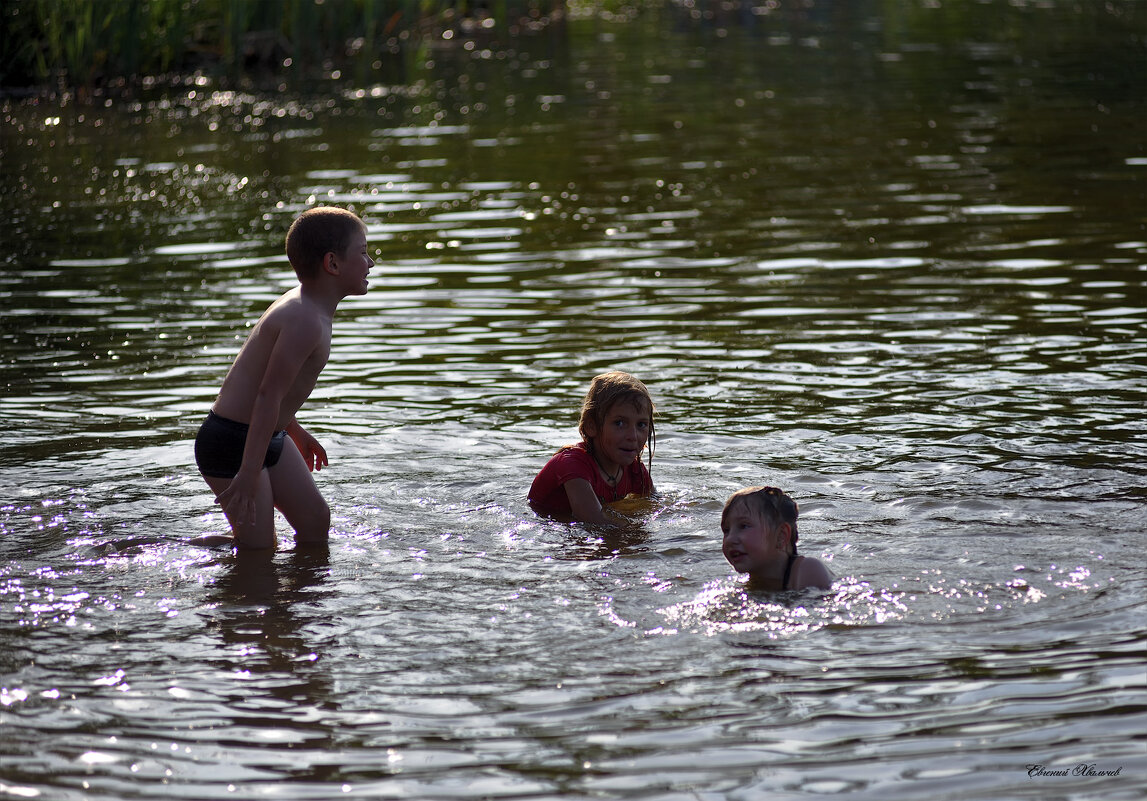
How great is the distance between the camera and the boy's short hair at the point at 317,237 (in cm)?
631

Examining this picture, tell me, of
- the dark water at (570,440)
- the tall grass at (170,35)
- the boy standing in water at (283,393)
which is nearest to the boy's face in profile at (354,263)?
the boy standing in water at (283,393)

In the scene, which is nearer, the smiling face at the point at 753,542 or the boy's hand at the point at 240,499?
the smiling face at the point at 753,542

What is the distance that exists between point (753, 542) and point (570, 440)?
2.47 meters

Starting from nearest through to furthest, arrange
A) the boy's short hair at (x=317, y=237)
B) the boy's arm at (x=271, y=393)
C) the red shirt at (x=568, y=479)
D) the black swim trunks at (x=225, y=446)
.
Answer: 1. the boy's arm at (x=271, y=393)
2. the boy's short hair at (x=317, y=237)
3. the black swim trunks at (x=225, y=446)
4. the red shirt at (x=568, y=479)

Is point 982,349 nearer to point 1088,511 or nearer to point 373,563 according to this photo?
point 1088,511

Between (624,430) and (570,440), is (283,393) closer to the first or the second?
(624,430)

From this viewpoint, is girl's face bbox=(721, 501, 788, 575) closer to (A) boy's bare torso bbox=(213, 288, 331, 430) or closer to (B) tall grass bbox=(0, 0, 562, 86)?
(A) boy's bare torso bbox=(213, 288, 331, 430)

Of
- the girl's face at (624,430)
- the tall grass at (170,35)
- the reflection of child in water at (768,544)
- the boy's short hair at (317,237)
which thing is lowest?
the reflection of child in water at (768,544)

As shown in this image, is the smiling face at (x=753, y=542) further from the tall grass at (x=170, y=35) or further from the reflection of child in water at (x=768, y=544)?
the tall grass at (x=170, y=35)

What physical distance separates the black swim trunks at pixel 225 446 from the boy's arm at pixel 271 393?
23 centimetres

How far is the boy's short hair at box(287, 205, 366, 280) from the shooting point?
20.7ft

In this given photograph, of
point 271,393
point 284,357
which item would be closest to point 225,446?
point 271,393

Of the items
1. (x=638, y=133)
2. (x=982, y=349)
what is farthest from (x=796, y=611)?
(x=638, y=133)

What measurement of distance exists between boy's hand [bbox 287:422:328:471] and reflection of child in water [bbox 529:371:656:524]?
109cm
